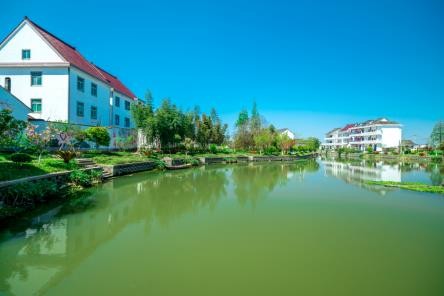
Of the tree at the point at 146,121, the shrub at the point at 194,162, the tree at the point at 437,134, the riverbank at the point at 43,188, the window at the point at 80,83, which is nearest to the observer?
the riverbank at the point at 43,188

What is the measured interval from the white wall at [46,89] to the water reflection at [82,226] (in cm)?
1027

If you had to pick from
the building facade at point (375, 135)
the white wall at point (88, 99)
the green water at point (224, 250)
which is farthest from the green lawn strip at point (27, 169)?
the building facade at point (375, 135)

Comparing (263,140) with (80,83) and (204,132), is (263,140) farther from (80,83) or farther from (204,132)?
(80,83)

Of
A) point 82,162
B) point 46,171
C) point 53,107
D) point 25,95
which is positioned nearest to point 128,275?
point 46,171

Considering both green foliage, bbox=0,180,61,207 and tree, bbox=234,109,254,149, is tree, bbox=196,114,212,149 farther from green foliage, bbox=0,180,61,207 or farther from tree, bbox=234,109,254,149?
green foliage, bbox=0,180,61,207

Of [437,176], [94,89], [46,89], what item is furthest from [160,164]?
[437,176]

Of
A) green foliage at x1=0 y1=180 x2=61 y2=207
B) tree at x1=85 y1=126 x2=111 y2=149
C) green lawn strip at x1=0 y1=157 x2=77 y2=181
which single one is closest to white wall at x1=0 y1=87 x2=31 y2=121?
tree at x1=85 y1=126 x2=111 y2=149

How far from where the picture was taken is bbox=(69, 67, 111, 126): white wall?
1917 centimetres

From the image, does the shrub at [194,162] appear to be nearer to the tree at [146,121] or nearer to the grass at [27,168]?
the tree at [146,121]

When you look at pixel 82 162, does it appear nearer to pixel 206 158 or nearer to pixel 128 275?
pixel 128 275

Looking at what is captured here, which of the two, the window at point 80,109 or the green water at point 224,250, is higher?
the window at point 80,109

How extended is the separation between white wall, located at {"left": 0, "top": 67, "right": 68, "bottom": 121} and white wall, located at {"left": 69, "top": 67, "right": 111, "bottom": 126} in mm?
480

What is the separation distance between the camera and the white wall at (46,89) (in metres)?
18.7

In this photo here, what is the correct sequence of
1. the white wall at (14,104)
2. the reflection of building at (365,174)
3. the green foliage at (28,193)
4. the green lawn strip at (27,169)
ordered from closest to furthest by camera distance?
the green foliage at (28,193) < the green lawn strip at (27,169) < the white wall at (14,104) < the reflection of building at (365,174)
